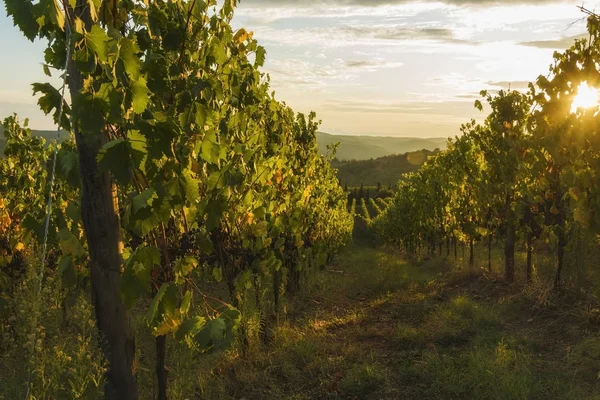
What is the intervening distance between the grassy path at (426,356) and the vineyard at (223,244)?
4 centimetres

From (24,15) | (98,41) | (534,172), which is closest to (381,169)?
(534,172)

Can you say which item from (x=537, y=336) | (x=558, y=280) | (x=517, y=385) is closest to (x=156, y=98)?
(x=517, y=385)

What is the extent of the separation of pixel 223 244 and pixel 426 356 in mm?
3449

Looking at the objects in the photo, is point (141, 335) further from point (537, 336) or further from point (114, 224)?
point (537, 336)

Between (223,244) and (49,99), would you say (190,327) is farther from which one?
(223,244)

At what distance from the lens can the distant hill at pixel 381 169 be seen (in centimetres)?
11819

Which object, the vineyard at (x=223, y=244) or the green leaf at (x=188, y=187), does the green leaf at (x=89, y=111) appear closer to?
the vineyard at (x=223, y=244)

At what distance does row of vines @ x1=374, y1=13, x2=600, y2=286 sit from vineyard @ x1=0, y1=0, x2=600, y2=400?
58 mm

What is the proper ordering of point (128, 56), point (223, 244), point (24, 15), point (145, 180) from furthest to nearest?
point (223, 244), point (145, 180), point (128, 56), point (24, 15)

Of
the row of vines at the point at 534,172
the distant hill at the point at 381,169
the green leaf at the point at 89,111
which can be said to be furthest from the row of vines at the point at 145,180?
the distant hill at the point at 381,169

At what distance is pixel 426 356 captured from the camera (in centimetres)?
628

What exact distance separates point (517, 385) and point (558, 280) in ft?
14.4

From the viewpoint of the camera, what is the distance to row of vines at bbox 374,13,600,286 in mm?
5512

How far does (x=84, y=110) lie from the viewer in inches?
81.0
